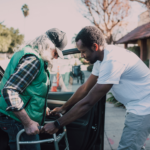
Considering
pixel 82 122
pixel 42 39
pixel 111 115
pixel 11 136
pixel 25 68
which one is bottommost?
pixel 111 115

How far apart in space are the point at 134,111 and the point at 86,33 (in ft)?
3.03

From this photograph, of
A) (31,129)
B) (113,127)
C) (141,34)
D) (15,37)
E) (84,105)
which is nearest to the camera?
(31,129)

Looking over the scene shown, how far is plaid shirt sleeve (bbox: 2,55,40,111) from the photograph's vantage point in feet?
4.63

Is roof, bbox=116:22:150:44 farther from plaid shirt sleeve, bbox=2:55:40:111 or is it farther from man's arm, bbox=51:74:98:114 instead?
plaid shirt sleeve, bbox=2:55:40:111

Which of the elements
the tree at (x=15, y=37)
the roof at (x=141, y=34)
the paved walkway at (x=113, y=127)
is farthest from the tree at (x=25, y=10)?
the paved walkway at (x=113, y=127)

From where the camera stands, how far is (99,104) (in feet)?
6.86

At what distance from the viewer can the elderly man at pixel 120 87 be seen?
1607mm

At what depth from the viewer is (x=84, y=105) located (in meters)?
1.67

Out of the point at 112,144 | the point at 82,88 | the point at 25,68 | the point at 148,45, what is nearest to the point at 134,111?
the point at 82,88

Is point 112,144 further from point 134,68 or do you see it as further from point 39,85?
point 39,85

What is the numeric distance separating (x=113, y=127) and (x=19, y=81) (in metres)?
3.18

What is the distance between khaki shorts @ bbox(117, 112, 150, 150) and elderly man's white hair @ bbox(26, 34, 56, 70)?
3.28 feet

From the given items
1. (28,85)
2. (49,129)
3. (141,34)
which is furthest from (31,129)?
(141,34)

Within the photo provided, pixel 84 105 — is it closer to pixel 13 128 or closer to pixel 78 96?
pixel 78 96
